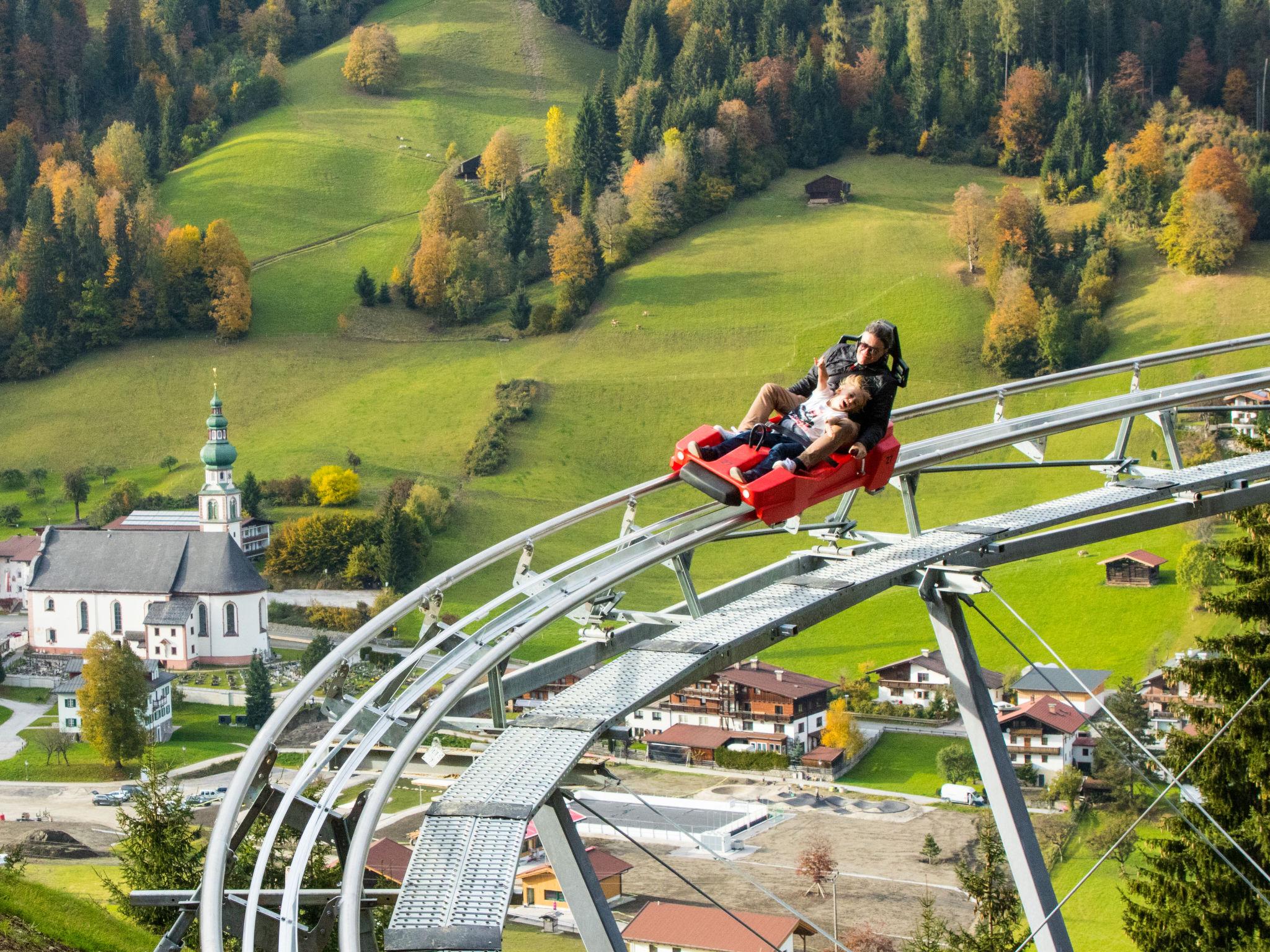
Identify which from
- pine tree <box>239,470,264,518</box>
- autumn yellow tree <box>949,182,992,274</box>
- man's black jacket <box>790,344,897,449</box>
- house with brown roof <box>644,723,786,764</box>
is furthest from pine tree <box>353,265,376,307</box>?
man's black jacket <box>790,344,897,449</box>

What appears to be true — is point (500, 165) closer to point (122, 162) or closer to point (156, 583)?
point (122, 162)

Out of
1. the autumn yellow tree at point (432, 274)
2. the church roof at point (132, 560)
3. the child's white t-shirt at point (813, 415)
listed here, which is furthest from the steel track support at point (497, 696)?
the autumn yellow tree at point (432, 274)

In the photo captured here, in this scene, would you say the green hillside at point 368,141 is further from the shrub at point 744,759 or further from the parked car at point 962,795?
the parked car at point 962,795

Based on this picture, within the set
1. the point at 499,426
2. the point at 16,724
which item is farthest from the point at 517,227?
the point at 16,724

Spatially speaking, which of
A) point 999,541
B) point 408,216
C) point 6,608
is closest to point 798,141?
point 408,216

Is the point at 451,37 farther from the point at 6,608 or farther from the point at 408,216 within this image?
the point at 6,608
